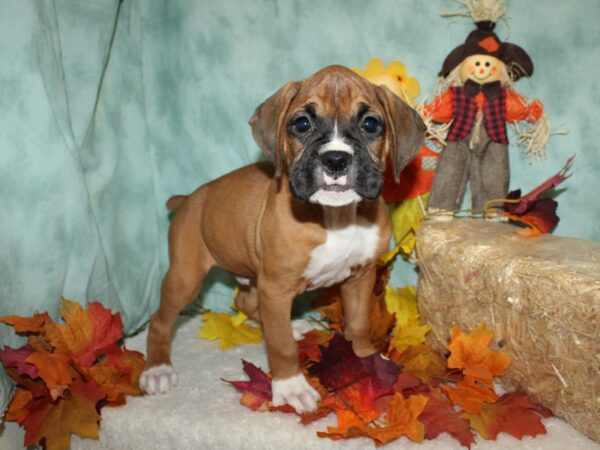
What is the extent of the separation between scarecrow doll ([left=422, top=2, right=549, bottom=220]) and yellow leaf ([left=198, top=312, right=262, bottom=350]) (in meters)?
1.49

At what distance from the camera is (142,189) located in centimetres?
464

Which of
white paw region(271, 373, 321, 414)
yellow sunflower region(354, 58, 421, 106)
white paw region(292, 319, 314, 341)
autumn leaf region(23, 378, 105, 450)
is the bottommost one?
autumn leaf region(23, 378, 105, 450)

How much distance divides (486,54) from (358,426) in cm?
Result: 243

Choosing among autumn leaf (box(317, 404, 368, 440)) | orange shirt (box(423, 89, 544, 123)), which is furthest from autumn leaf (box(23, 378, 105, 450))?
orange shirt (box(423, 89, 544, 123))

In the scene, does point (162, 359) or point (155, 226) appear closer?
point (162, 359)

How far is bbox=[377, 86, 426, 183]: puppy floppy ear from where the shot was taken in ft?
10.9

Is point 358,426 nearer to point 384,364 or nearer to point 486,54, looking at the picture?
point 384,364

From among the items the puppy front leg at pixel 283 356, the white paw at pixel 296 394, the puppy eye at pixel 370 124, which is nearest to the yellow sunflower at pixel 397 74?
the puppy eye at pixel 370 124

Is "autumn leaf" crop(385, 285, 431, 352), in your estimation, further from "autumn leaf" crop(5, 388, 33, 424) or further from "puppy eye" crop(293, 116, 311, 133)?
"autumn leaf" crop(5, 388, 33, 424)

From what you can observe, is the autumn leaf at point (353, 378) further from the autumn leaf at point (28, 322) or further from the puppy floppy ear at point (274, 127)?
the autumn leaf at point (28, 322)

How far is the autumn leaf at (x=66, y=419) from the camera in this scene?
3.31m

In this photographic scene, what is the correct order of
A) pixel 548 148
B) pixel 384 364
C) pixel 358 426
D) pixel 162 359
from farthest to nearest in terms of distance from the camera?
pixel 548 148 → pixel 162 359 → pixel 384 364 → pixel 358 426

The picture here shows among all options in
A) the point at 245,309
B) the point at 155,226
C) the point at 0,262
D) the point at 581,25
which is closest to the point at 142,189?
the point at 155,226

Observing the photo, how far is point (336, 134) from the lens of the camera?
3098 millimetres
